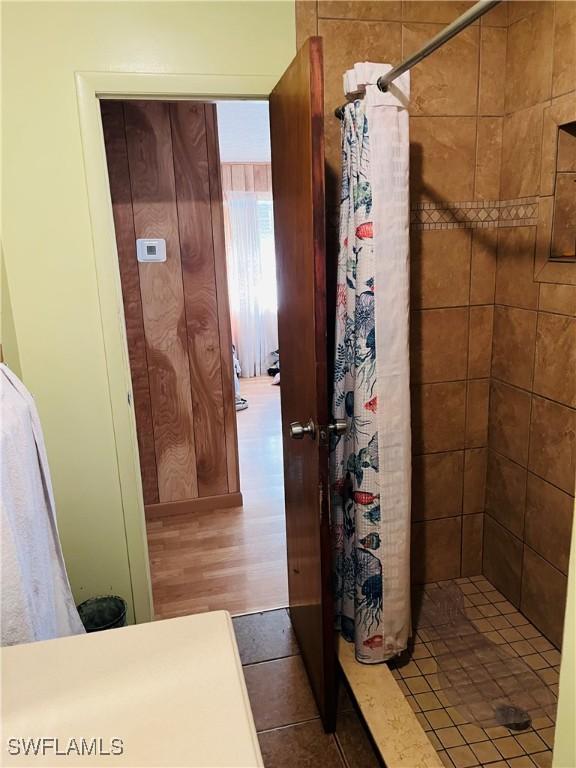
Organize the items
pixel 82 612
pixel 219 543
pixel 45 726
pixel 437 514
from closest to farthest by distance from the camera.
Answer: pixel 45 726
pixel 82 612
pixel 437 514
pixel 219 543

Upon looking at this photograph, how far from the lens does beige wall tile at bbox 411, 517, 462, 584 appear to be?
241cm

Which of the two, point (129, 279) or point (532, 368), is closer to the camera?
point (532, 368)

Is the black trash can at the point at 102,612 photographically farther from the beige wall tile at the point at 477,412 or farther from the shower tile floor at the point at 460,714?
the beige wall tile at the point at 477,412

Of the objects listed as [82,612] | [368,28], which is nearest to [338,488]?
[82,612]

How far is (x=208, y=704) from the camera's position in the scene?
2.78 ft

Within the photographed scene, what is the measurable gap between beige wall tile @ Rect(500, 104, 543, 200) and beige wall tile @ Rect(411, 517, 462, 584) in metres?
1.35

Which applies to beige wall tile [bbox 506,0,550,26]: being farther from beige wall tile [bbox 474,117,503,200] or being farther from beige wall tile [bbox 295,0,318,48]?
beige wall tile [bbox 295,0,318,48]

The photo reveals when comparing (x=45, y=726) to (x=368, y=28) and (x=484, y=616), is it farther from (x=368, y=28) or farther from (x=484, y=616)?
(x=368, y=28)

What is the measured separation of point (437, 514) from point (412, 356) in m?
0.69

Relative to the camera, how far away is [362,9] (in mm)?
1925

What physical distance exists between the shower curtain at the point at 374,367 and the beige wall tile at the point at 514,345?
2.05 ft

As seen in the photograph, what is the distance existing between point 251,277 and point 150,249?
3.58 m

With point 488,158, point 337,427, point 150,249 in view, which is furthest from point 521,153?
point 150,249

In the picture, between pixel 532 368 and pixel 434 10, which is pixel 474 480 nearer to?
pixel 532 368
